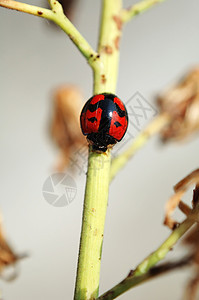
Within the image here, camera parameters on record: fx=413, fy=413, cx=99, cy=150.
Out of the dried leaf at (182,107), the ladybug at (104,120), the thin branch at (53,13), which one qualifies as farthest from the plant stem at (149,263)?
the dried leaf at (182,107)

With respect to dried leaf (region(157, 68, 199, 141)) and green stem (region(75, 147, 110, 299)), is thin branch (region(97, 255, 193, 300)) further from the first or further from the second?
dried leaf (region(157, 68, 199, 141))

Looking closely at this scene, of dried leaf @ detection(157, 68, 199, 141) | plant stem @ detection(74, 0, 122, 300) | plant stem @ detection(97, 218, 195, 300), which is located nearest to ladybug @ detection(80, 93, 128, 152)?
plant stem @ detection(74, 0, 122, 300)

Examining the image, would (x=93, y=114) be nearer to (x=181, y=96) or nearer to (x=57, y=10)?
(x=57, y=10)

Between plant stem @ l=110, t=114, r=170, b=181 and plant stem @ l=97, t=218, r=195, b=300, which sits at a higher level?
plant stem @ l=110, t=114, r=170, b=181

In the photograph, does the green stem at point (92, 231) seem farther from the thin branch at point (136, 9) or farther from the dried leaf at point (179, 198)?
the thin branch at point (136, 9)

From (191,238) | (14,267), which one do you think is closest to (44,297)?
(14,267)

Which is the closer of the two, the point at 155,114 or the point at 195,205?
the point at 195,205

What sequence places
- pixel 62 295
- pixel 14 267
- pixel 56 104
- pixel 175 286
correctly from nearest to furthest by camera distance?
pixel 14 267
pixel 56 104
pixel 62 295
pixel 175 286
